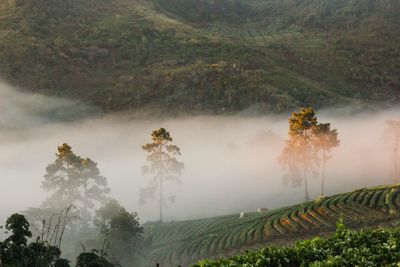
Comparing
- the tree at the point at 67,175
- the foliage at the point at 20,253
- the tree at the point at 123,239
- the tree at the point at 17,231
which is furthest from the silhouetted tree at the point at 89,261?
the tree at the point at 67,175

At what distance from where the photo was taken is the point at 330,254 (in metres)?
24.4

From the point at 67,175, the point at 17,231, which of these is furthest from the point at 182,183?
the point at 17,231

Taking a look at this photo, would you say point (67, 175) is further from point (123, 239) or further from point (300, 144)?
point (300, 144)

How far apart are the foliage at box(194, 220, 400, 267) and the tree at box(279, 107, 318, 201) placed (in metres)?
63.5

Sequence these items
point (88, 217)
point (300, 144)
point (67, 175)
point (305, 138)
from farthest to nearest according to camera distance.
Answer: point (88, 217) → point (300, 144) → point (67, 175) → point (305, 138)

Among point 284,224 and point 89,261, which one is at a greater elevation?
point 284,224

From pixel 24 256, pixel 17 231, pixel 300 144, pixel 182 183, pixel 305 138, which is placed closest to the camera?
pixel 24 256

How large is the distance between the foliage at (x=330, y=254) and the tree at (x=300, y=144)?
6346cm

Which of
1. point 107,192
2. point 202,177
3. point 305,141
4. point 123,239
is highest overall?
point 305,141

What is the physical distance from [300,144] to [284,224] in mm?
27261

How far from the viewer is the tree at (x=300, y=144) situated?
295 ft

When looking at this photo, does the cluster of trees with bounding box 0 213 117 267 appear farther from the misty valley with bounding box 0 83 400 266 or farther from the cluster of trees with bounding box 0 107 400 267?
the cluster of trees with bounding box 0 107 400 267

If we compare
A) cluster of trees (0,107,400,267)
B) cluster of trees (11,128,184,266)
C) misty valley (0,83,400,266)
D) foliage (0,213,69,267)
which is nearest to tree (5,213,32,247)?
foliage (0,213,69,267)

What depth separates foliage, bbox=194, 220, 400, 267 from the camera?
22531 mm
